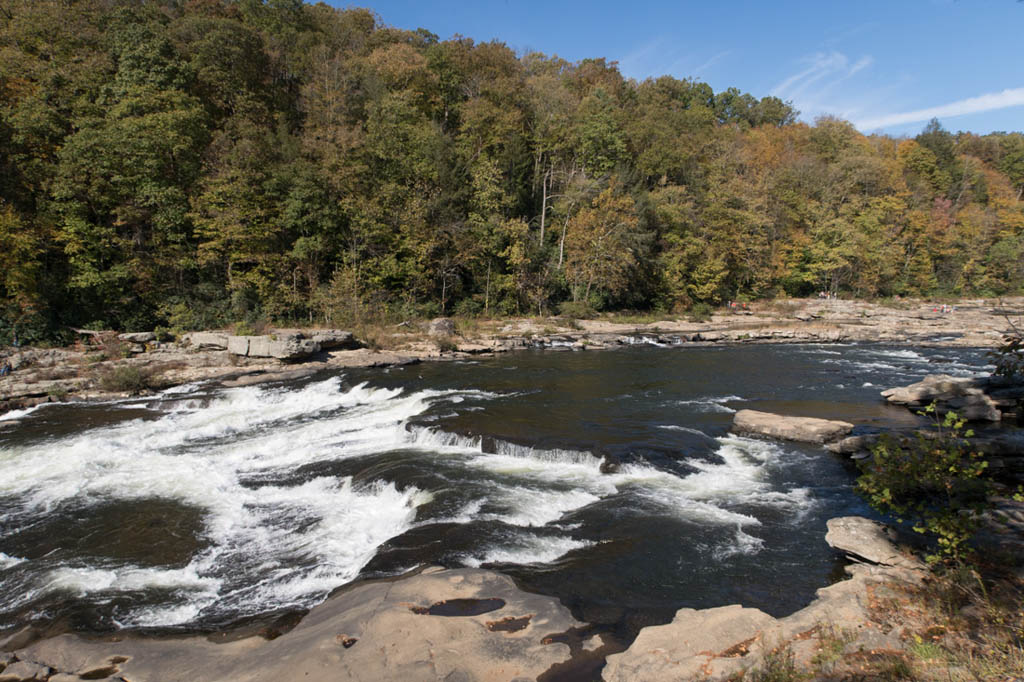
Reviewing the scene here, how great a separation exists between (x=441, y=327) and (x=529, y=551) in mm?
21335

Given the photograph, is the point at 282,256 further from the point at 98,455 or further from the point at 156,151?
the point at 98,455

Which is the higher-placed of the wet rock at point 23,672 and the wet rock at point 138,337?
the wet rock at point 138,337

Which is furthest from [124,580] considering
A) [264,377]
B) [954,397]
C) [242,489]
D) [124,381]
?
[954,397]

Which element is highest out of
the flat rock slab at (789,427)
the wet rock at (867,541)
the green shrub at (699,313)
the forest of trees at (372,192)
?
the forest of trees at (372,192)

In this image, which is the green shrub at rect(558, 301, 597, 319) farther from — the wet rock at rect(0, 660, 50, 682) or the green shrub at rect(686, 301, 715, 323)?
the wet rock at rect(0, 660, 50, 682)

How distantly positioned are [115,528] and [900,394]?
19.0m

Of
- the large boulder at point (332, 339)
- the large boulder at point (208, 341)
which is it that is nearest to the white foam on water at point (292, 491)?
the large boulder at point (208, 341)

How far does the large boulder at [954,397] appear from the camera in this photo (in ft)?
39.1

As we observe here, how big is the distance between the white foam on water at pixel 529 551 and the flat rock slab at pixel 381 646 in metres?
0.75

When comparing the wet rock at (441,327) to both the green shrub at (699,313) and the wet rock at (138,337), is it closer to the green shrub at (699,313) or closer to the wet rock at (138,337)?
the wet rock at (138,337)

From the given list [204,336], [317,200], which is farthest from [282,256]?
[204,336]

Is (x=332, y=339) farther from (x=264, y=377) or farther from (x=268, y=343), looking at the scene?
(x=264, y=377)

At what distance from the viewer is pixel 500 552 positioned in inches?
274

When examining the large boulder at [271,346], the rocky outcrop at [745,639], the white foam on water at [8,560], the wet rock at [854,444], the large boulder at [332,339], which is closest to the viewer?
the rocky outcrop at [745,639]
